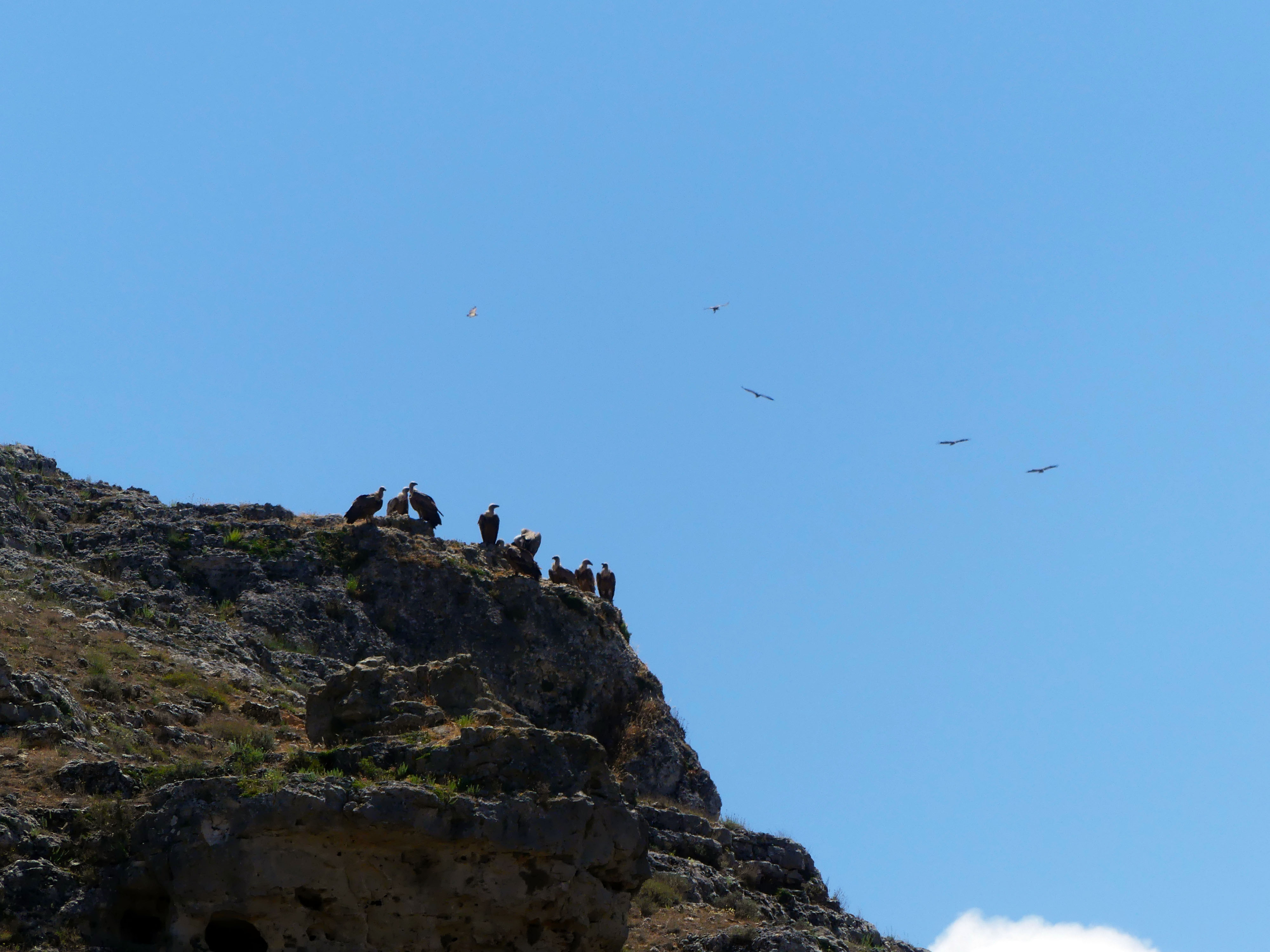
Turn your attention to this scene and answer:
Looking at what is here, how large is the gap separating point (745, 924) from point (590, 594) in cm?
1389

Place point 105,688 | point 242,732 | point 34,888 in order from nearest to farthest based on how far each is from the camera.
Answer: point 34,888, point 242,732, point 105,688

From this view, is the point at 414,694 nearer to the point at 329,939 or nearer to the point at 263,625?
the point at 329,939

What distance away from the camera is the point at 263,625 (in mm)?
32500

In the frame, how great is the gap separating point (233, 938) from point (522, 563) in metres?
17.9

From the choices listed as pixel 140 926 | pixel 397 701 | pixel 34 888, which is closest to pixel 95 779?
pixel 34 888

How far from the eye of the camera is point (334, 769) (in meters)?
19.3

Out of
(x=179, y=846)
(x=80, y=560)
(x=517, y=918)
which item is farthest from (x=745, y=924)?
(x=80, y=560)

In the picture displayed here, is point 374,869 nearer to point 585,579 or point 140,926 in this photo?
point 140,926

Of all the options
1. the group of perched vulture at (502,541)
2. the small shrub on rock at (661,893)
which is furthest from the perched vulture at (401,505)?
the small shrub on rock at (661,893)

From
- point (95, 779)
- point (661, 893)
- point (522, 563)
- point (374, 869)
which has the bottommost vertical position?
point (374, 869)

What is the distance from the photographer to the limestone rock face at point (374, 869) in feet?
58.0

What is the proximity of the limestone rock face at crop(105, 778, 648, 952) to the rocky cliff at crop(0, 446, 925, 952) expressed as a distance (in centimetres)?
3

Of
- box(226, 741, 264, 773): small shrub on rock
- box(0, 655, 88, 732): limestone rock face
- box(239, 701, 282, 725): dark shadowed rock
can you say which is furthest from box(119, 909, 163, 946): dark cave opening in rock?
box(239, 701, 282, 725): dark shadowed rock

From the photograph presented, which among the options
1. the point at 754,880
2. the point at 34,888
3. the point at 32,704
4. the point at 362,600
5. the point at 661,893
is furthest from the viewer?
the point at 362,600
